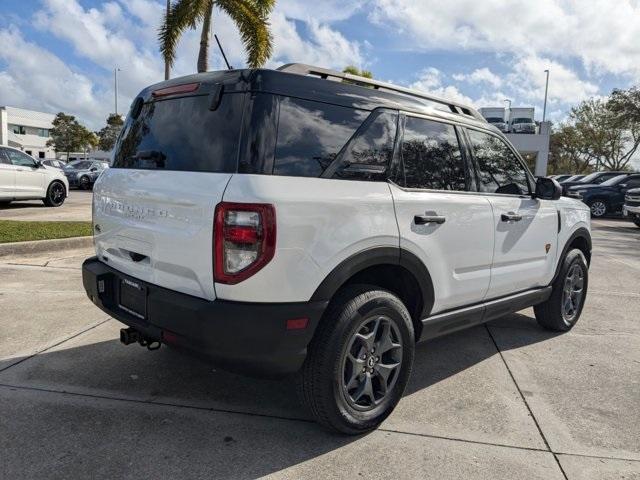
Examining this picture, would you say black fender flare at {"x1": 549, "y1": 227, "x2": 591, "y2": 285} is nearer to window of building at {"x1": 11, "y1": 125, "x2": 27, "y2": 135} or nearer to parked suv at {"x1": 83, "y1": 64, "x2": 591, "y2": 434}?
parked suv at {"x1": 83, "y1": 64, "x2": 591, "y2": 434}

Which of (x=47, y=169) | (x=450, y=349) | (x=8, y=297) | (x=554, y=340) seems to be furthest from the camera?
(x=47, y=169)

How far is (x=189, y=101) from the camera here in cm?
296

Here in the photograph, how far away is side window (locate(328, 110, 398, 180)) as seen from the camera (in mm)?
2848

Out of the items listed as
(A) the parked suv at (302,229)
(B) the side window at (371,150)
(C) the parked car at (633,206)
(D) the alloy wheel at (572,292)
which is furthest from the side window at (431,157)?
(C) the parked car at (633,206)

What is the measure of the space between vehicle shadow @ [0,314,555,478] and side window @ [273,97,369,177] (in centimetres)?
116

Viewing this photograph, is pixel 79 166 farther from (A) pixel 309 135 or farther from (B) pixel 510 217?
(A) pixel 309 135

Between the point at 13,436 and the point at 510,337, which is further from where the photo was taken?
the point at 510,337

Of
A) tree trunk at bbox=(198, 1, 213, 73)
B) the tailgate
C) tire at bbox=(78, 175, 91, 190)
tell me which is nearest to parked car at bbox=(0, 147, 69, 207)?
tree trunk at bbox=(198, 1, 213, 73)

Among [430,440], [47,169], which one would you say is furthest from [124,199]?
[47,169]

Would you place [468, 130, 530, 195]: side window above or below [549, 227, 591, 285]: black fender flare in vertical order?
above

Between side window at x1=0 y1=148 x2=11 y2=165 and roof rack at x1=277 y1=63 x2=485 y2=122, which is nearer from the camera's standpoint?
roof rack at x1=277 y1=63 x2=485 y2=122

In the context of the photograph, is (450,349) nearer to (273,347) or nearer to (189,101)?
(273,347)

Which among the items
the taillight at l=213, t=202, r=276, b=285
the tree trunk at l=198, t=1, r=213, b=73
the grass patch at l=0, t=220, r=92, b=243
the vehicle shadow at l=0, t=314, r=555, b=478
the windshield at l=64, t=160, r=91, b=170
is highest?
the tree trunk at l=198, t=1, r=213, b=73

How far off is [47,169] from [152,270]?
13.2m
